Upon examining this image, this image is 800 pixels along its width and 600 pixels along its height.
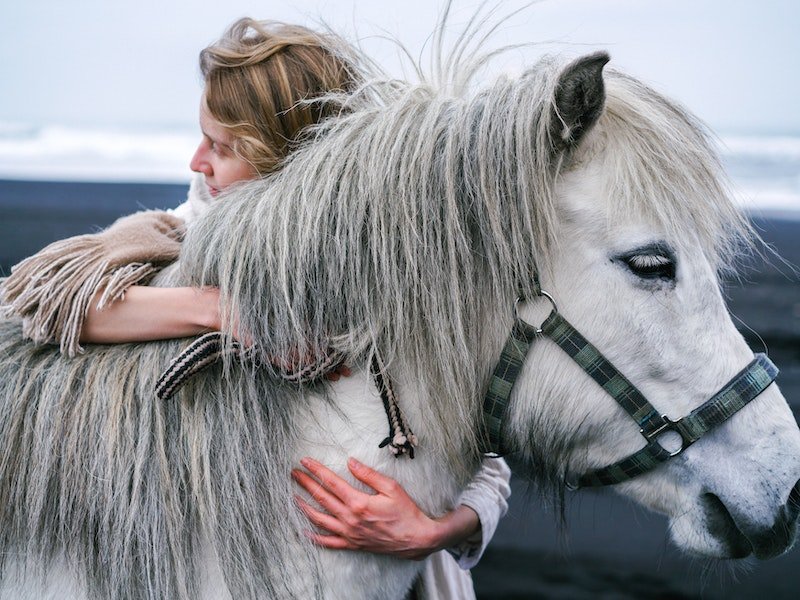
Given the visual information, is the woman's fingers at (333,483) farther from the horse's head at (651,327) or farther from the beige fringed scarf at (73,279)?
the beige fringed scarf at (73,279)

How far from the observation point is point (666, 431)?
1455 millimetres

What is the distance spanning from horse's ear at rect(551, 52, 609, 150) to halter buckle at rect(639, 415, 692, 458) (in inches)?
21.9

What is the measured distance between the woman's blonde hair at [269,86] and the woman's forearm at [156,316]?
36 centimetres

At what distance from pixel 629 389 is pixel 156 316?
914 mm

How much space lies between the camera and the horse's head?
4.61 ft

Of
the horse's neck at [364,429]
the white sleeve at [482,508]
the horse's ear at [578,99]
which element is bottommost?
the white sleeve at [482,508]

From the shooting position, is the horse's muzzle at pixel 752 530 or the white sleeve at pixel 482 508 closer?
the horse's muzzle at pixel 752 530

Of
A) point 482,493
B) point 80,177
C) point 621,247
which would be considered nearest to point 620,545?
point 482,493

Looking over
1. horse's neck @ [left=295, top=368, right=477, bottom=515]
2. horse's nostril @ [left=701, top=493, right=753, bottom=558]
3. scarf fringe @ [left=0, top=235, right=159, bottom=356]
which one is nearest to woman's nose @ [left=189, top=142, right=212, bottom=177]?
scarf fringe @ [left=0, top=235, right=159, bottom=356]

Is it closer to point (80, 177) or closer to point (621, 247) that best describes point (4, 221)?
point (621, 247)

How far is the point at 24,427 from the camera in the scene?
57.2 inches

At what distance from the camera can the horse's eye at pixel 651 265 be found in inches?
54.8

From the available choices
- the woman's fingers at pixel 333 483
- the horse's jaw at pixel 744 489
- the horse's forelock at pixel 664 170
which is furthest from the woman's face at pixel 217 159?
the horse's jaw at pixel 744 489

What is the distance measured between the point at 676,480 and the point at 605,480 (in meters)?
0.14
